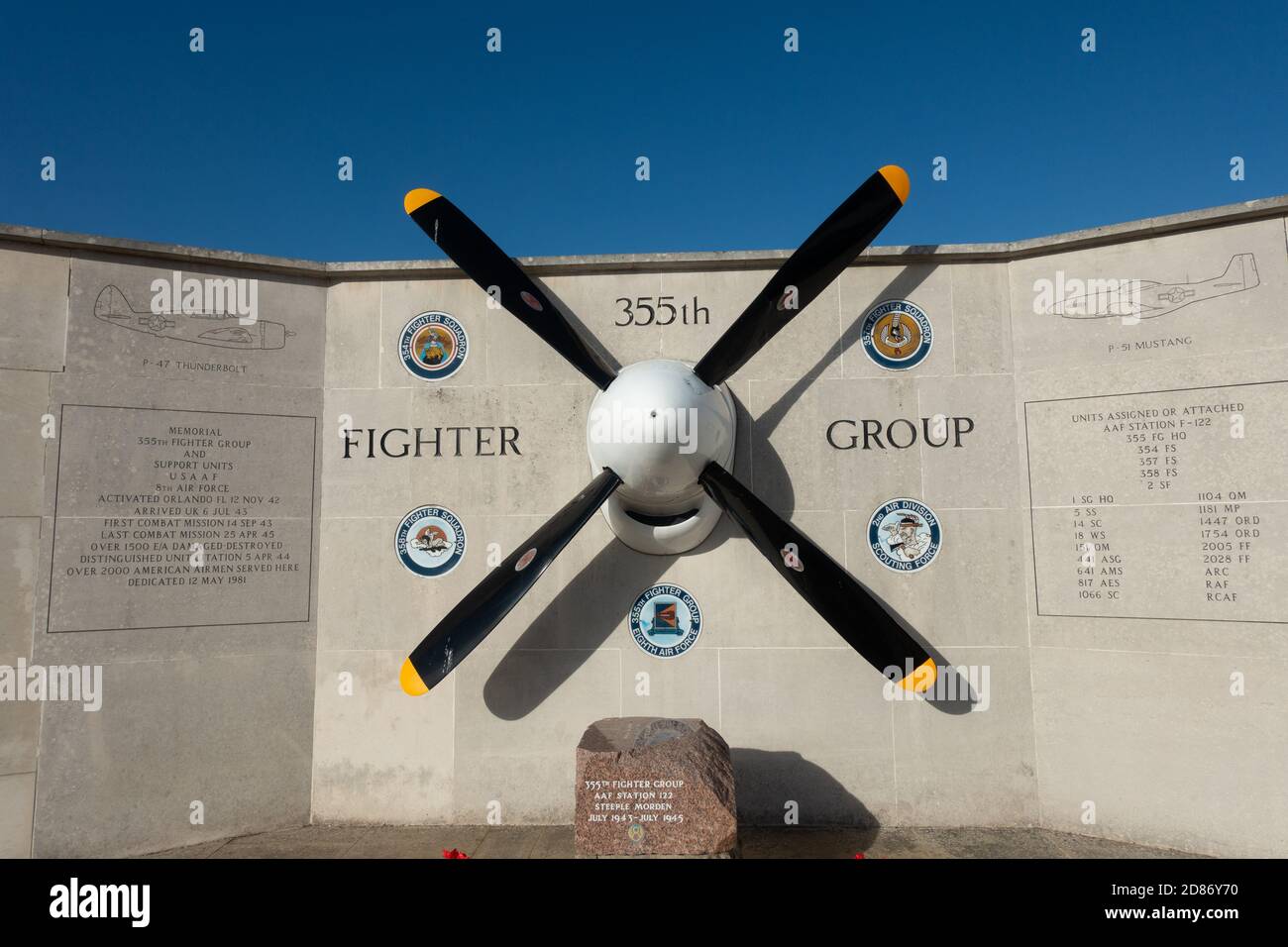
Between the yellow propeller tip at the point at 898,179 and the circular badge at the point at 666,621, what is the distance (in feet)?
14.6

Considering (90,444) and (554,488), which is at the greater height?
(90,444)

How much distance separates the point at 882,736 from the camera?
6789 millimetres

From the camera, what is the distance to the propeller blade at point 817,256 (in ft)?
19.2

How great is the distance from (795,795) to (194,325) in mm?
8251

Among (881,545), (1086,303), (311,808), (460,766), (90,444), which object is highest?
(1086,303)

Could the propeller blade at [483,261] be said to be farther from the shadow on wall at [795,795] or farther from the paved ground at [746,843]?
the paved ground at [746,843]

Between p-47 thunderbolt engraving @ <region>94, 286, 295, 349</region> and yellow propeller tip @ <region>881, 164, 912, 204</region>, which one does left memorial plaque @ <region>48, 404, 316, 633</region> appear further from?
yellow propeller tip @ <region>881, 164, 912, 204</region>

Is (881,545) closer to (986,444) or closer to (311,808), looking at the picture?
(986,444)

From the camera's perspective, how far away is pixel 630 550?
7129 millimetres

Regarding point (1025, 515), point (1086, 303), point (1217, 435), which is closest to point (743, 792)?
point (1025, 515)

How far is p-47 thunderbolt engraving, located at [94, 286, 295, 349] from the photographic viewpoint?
683cm

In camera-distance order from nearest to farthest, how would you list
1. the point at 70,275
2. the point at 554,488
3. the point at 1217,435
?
the point at 1217,435 < the point at 70,275 < the point at 554,488

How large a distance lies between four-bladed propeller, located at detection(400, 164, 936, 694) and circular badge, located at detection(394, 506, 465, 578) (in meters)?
1.31

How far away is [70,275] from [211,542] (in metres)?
3.12
